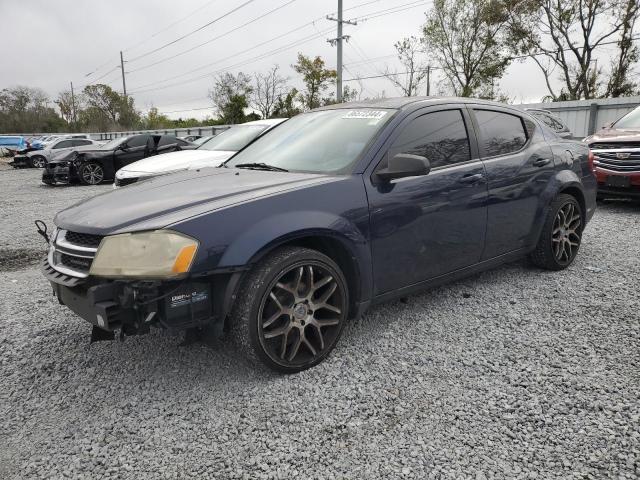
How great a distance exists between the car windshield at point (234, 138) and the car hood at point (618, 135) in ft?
18.1

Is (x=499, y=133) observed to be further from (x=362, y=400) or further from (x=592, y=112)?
(x=592, y=112)

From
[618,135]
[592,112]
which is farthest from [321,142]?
[592,112]

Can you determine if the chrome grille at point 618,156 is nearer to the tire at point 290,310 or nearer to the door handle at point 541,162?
the door handle at point 541,162

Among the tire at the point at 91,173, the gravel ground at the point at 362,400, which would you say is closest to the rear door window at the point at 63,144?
the tire at the point at 91,173

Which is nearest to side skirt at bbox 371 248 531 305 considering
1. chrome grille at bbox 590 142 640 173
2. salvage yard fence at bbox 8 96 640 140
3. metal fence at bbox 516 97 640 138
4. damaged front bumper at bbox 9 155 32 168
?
chrome grille at bbox 590 142 640 173

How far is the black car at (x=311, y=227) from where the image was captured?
2316 millimetres

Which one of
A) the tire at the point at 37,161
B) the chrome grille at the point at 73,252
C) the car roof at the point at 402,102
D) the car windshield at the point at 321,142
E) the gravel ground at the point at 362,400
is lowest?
the gravel ground at the point at 362,400

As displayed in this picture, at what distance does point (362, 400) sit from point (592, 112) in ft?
48.8

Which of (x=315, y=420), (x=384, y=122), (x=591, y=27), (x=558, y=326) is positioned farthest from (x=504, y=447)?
(x=591, y=27)

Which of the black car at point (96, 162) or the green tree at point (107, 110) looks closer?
the black car at point (96, 162)

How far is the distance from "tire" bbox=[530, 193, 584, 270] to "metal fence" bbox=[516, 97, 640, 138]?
35.5ft

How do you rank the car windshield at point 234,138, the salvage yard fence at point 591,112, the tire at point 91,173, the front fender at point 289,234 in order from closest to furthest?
the front fender at point 289,234 < the car windshield at point 234,138 < the tire at point 91,173 < the salvage yard fence at point 591,112

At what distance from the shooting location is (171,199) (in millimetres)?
2670

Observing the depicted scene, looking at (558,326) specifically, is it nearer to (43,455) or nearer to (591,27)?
(43,455)
